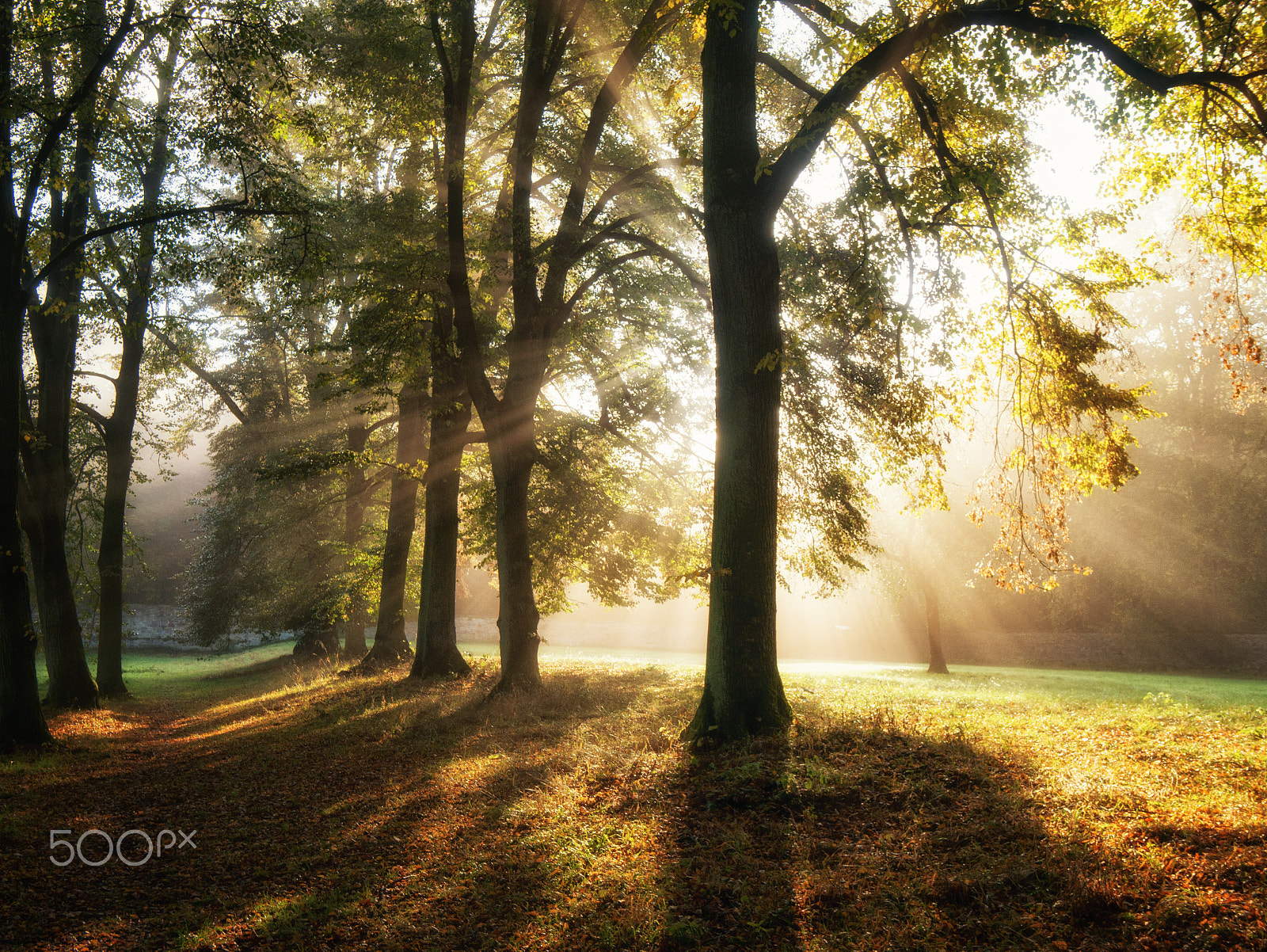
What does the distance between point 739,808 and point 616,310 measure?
10.9 meters

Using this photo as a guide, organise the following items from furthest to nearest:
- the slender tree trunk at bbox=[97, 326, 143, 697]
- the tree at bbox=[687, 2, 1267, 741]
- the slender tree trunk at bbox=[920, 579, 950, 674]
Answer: the slender tree trunk at bbox=[920, 579, 950, 674] → the slender tree trunk at bbox=[97, 326, 143, 697] → the tree at bbox=[687, 2, 1267, 741]

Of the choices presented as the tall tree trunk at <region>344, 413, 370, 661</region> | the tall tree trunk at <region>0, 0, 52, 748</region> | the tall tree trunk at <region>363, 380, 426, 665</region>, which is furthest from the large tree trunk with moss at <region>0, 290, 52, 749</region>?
the tall tree trunk at <region>344, 413, 370, 661</region>

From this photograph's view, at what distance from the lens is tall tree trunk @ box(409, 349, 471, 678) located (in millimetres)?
14609

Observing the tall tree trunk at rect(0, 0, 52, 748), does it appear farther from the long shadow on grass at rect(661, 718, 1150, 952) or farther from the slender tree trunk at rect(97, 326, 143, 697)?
the long shadow on grass at rect(661, 718, 1150, 952)

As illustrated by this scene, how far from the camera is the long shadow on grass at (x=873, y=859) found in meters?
3.39

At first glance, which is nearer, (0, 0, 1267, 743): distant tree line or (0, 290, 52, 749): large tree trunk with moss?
(0, 0, 1267, 743): distant tree line

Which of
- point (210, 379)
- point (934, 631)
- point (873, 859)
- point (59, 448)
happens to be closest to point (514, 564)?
point (873, 859)

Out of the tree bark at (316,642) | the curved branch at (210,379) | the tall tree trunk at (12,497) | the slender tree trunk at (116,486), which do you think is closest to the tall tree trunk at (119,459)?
the slender tree trunk at (116,486)

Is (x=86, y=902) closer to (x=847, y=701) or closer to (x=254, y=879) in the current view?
(x=254, y=879)

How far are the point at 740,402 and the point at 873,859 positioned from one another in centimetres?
425

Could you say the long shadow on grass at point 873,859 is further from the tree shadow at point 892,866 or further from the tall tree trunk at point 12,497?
the tall tree trunk at point 12,497

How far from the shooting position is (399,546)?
1781 centimetres

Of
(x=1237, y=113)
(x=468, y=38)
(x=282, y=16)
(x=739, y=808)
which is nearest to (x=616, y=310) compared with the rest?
(x=468, y=38)

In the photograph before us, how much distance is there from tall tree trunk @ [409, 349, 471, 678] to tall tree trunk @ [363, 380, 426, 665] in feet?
9.60
